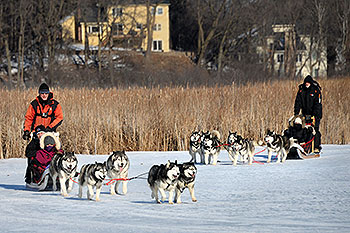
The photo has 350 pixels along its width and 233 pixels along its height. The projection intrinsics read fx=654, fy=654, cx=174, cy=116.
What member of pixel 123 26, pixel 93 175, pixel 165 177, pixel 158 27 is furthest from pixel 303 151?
pixel 158 27

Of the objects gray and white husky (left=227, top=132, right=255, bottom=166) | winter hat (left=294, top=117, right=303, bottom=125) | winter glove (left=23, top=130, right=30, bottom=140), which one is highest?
winter glove (left=23, top=130, right=30, bottom=140)

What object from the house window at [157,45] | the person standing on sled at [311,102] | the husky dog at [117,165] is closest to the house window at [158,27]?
the house window at [157,45]

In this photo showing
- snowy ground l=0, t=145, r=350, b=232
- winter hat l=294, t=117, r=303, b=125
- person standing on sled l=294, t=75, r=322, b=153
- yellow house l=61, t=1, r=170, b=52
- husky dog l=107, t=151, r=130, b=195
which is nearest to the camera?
snowy ground l=0, t=145, r=350, b=232

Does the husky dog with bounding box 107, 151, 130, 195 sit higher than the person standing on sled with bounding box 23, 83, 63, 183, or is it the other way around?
the person standing on sled with bounding box 23, 83, 63, 183

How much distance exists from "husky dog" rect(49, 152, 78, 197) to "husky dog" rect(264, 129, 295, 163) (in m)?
4.35

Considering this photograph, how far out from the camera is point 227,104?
17453 millimetres

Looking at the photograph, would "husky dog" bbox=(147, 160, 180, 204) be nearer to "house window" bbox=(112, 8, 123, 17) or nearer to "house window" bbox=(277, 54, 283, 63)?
"house window" bbox=(112, 8, 123, 17)

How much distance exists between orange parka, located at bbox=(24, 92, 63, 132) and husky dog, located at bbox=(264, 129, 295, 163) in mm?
4162

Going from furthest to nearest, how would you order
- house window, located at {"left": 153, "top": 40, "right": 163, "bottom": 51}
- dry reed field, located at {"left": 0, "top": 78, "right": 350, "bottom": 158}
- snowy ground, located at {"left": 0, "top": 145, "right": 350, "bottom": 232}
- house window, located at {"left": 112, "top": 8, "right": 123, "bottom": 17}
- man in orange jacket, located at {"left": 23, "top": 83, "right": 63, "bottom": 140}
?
house window, located at {"left": 153, "top": 40, "right": 163, "bottom": 51} < house window, located at {"left": 112, "top": 8, "right": 123, "bottom": 17} < dry reed field, located at {"left": 0, "top": 78, "right": 350, "bottom": 158} < man in orange jacket, located at {"left": 23, "top": 83, "right": 63, "bottom": 140} < snowy ground, located at {"left": 0, "top": 145, "right": 350, "bottom": 232}

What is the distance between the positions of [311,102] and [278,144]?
1490 mm

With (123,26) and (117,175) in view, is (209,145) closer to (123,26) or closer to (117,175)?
(117,175)

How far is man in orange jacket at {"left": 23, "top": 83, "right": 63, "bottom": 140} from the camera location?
382 inches

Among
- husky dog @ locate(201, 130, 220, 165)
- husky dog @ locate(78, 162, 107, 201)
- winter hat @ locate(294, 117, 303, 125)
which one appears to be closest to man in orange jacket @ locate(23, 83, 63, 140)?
husky dog @ locate(78, 162, 107, 201)

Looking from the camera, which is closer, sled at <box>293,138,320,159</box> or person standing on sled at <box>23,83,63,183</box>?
person standing on sled at <box>23,83,63,183</box>
